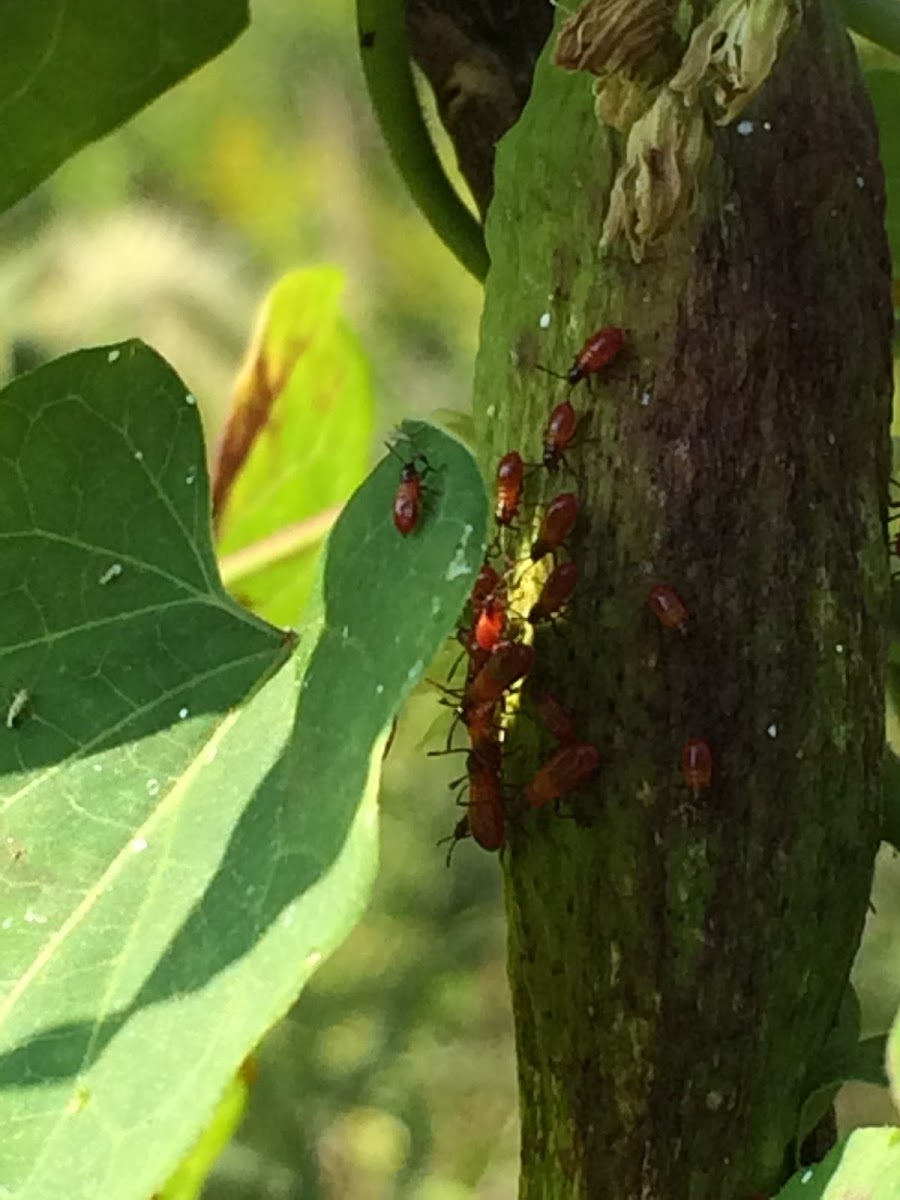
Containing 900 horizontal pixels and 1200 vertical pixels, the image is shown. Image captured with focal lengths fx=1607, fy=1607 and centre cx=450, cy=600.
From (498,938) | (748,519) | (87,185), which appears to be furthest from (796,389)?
(87,185)

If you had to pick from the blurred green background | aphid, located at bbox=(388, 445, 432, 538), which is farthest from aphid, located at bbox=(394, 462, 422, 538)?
the blurred green background

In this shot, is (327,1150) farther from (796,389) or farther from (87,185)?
(796,389)

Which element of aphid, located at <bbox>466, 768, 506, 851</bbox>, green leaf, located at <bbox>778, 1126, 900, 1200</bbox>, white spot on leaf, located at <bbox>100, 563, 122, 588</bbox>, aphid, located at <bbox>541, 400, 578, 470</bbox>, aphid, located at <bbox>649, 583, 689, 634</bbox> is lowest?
green leaf, located at <bbox>778, 1126, 900, 1200</bbox>

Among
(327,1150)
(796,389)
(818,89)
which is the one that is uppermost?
(818,89)

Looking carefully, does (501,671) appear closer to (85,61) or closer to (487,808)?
(487,808)

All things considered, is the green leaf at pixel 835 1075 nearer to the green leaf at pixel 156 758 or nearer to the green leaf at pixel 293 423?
the green leaf at pixel 156 758

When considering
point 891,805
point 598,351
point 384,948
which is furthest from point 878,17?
point 384,948

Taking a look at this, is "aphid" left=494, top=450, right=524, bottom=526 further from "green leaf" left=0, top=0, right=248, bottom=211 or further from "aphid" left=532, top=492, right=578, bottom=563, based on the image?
"green leaf" left=0, top=0, right=248, bottom=211
